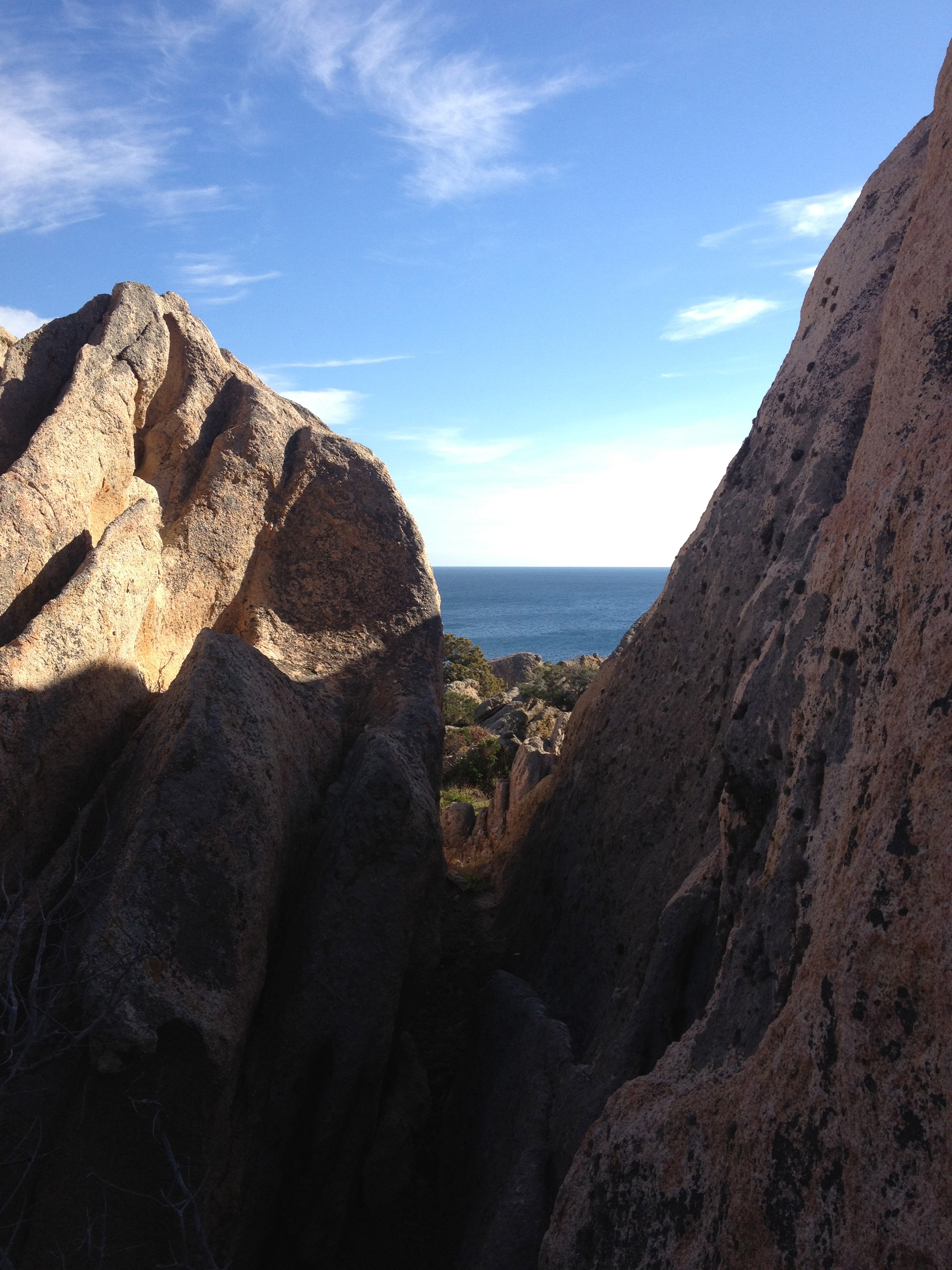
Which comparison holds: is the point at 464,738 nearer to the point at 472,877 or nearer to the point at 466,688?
the point at 472,877

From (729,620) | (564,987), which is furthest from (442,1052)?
(729,620)

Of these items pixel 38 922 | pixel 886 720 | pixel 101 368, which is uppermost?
pixel 101 368

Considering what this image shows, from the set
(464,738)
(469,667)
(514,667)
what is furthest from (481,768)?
(514,667)

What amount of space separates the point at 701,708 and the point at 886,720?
353cm

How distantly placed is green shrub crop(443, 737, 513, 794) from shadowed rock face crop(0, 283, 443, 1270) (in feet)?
29.4

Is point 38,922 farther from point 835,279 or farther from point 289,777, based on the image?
point 835,279

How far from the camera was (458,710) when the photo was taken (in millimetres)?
25172

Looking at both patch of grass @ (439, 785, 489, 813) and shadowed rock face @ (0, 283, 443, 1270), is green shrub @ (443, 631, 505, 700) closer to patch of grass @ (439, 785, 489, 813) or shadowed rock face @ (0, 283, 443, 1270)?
patch of grass @ (439, 785, 489, 813)

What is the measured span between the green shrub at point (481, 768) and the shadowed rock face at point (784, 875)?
9.64 m

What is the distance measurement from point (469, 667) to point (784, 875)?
2774cm

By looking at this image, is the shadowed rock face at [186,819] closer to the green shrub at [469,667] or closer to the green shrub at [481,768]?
the green shrub at [481,768]

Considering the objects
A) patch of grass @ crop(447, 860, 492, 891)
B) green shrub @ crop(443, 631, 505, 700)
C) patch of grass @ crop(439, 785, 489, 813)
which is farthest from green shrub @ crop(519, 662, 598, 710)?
patch of grass @ crop(447, 860, 492, 891)

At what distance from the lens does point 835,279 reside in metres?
7.07

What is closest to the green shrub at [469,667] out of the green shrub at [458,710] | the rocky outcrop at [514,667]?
the rocky outcrop at [514,667]
